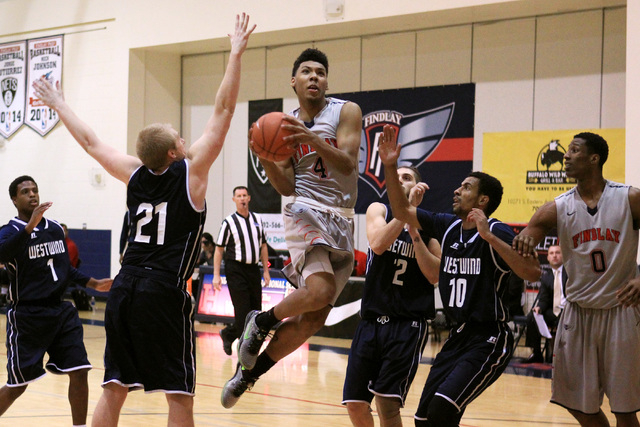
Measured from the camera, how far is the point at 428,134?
14.6m

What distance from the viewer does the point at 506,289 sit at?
486cm

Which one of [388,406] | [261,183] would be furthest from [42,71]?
[388,406]

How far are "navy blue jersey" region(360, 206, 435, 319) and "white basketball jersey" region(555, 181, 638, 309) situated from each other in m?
0.93

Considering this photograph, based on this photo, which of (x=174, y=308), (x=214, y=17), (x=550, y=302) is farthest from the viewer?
(x=214, y=17)

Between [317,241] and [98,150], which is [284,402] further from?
[98,150]

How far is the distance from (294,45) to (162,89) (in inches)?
132

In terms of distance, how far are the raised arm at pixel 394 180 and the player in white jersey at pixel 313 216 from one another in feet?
0.56

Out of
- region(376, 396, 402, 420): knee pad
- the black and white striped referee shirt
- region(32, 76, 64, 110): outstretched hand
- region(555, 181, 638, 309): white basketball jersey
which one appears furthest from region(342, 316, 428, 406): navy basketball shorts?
the black and white striped referee shirt

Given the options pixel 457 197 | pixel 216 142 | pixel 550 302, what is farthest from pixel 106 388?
pixel 550 302

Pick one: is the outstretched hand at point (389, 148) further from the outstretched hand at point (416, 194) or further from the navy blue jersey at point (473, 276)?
the navy blue jersey at point (473, 276)

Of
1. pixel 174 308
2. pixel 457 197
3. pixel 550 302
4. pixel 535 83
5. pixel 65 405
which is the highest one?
pixel 535 83

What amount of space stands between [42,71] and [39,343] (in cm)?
1343

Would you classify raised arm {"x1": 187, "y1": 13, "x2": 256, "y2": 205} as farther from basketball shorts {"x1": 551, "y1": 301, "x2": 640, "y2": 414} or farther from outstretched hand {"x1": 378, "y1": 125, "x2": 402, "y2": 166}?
basketball shorts {"x1": 551, "y1": 301, "x2": 640, "y2": 414}

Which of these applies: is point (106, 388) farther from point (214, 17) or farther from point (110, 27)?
point (110, 27)
